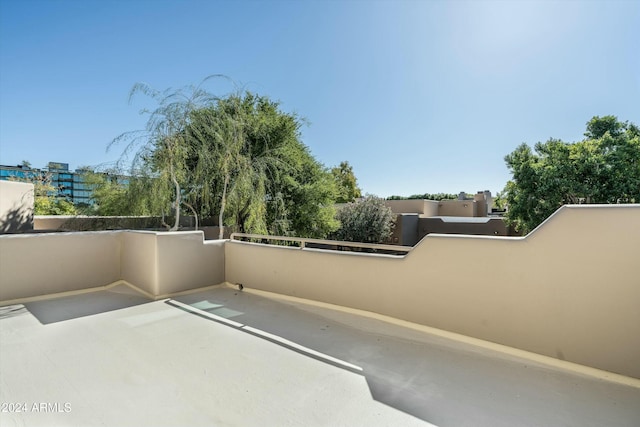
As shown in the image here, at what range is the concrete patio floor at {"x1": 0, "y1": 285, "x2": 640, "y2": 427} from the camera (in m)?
1.79

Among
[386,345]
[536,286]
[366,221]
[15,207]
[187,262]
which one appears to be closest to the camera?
[536,286]

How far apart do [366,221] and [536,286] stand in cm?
1222

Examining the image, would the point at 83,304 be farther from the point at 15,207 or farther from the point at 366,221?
the point at 366,221

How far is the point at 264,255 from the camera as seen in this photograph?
4637mm

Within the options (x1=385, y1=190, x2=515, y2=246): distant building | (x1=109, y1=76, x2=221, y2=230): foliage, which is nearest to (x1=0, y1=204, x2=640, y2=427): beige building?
(x1=109, y1=76, x2=221, y2=230): foliage

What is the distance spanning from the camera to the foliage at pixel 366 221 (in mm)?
14648

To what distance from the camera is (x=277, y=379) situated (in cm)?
221

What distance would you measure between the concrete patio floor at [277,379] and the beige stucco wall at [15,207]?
172 inches

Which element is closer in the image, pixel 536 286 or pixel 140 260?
pixel 536 286

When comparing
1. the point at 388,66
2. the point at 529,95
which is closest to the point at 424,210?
→ the point at 529,95

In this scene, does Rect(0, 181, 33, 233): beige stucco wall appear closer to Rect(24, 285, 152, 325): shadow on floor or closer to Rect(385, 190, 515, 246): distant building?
Rect(24, 285, 152, 325): shadow on floor

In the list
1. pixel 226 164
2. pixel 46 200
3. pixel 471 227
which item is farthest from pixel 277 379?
pixel 471 227

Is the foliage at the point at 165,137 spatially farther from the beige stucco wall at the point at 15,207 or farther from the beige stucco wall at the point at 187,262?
the beige stucco wall at the point at 15,207

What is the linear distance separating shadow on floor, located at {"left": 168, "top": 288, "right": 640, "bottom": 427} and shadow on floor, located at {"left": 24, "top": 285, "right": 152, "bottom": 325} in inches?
86.3
